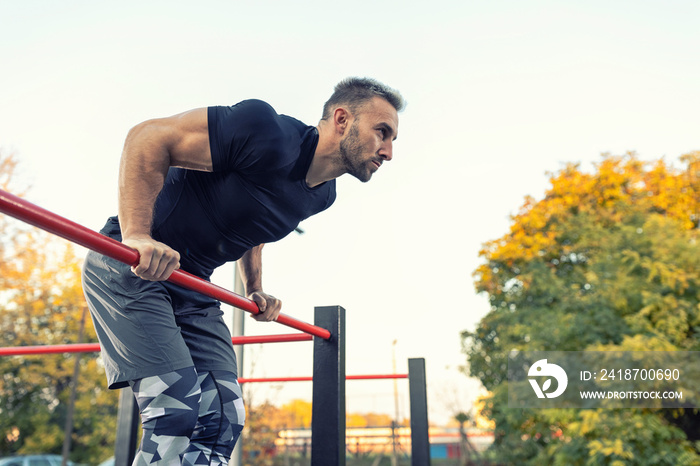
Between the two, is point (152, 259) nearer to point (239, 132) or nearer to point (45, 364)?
point (239, 132)

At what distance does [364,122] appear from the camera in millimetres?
1366

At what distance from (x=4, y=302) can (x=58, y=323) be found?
1.40m

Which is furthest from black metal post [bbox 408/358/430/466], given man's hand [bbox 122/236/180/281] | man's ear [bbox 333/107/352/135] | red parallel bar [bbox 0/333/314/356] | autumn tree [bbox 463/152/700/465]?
autumn tree [bbox 463/152/700/465]

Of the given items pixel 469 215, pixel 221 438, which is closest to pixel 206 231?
pixel 221 438

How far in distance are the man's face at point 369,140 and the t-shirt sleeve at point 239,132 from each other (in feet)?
0.75

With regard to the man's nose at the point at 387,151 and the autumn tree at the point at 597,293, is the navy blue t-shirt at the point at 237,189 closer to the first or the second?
the man's nose at the point at 387,151

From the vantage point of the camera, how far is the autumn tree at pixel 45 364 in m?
11.7

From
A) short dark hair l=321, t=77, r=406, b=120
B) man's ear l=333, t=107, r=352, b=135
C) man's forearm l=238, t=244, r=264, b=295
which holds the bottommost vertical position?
man's forearm l=238, t=244, r=264, b=295

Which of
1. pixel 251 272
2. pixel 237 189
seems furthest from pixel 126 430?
pixel 237 189

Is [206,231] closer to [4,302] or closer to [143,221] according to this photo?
→ [143,221]

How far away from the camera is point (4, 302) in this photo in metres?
12.0

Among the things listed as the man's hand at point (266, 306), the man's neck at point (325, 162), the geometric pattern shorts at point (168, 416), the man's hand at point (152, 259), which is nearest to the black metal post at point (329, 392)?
the man's hand at point (266, 306)

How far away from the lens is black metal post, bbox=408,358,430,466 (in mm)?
2412

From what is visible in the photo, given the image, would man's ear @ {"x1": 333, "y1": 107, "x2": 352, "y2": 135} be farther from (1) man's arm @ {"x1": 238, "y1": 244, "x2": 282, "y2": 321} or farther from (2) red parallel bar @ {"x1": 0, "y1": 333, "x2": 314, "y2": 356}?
(2) red parallel bar @ {"x1": 0, "y1": 333, "x2": 314, "y2": 356}
